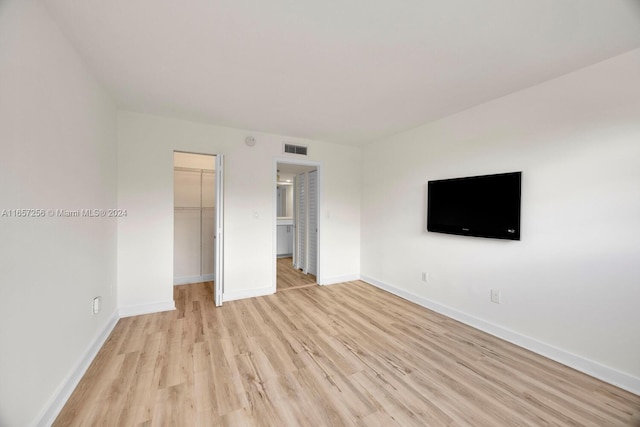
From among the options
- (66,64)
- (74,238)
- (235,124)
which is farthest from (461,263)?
(66,64)

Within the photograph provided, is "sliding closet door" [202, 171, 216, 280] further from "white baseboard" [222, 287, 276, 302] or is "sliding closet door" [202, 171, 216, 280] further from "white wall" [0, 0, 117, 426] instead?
"white wall" [0, 0, 117, 426]

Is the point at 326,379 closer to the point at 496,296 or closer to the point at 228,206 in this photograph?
the point at 496,296

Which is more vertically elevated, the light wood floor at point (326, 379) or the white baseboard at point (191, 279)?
the white baseboard at point (191, 279)

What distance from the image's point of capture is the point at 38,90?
138cm

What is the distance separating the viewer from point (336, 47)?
5.84 ft

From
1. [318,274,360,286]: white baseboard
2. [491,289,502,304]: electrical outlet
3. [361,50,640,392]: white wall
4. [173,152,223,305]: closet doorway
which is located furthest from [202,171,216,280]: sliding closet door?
[491,289,502,304]: electrical outlet

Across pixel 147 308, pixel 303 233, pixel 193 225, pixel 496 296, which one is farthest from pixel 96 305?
pixel 496 296

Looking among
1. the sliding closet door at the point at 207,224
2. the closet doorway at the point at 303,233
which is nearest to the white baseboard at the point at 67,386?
the sliding closet door at the point at 207,224

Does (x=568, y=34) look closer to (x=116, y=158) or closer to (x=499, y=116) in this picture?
(x=499, y=116)

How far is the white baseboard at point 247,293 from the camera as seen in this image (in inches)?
138

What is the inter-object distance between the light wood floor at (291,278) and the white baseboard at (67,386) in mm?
2239

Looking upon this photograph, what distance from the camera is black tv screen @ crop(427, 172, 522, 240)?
2.40 metres

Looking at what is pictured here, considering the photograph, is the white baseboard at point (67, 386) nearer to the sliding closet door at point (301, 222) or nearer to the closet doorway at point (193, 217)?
the closet doorway at point (193, 217)

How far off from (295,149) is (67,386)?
344 centimetres
